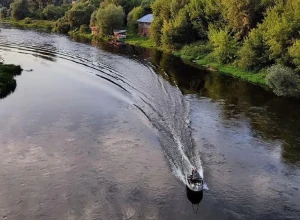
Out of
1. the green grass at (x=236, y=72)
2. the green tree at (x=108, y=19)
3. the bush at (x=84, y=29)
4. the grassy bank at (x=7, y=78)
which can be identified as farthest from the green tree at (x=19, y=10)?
the green grass at (x=236, y=72)

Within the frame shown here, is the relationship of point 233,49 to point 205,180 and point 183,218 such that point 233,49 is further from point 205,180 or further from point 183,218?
point 183,218

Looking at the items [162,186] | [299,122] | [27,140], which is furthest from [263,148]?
[27,140]

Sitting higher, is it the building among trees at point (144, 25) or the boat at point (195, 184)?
the building among trees at point (144, 25)

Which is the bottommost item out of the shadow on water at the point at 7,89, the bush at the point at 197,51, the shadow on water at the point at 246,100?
the shadow on water at the point at 7,89

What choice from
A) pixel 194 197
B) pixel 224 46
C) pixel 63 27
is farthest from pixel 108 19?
pixel 194 197

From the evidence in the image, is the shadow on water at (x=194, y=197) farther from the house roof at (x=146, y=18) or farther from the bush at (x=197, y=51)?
the house roof at (x=146, y=18)

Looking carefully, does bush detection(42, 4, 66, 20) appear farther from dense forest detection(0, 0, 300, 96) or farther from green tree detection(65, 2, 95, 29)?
dense forest detection(0, 0, 300, 96)

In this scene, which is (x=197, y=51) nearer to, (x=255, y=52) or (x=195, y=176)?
(x=255, y=52)
